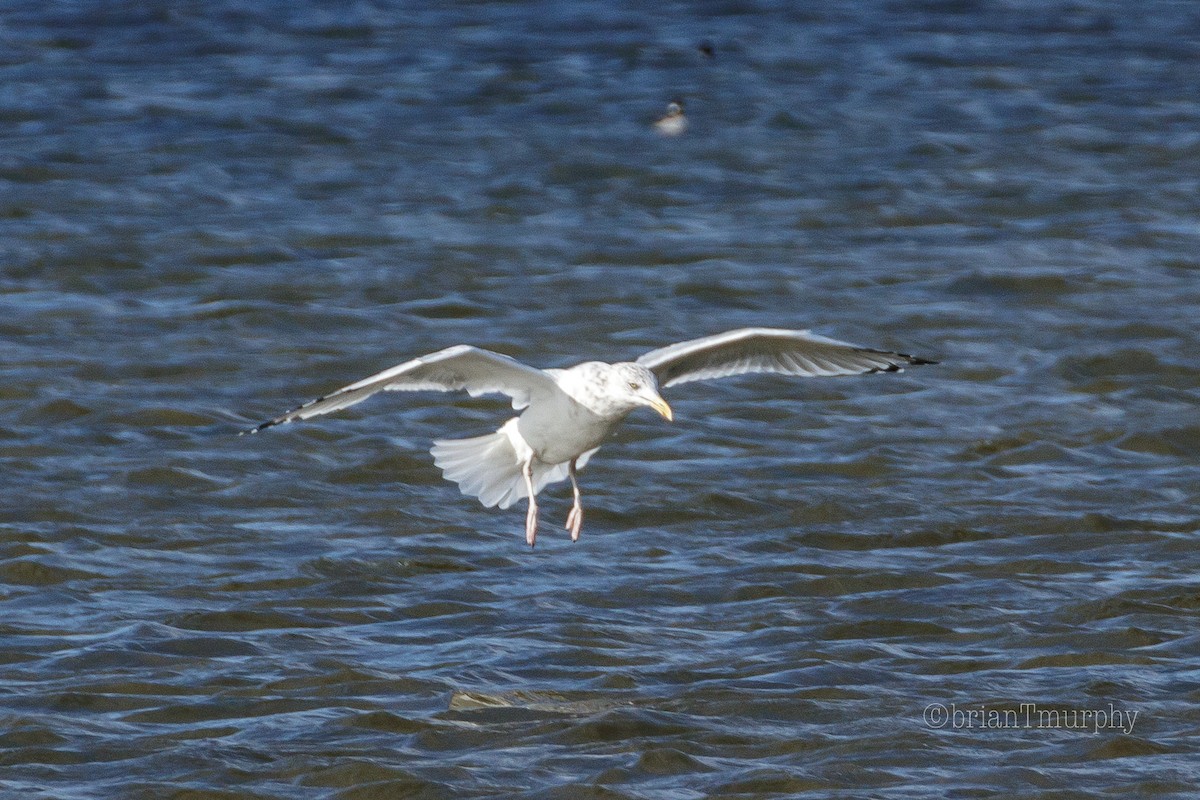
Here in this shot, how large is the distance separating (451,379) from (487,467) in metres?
0.51

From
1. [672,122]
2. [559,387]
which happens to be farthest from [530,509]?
[672,122]

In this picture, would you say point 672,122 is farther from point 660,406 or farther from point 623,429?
point 660,406

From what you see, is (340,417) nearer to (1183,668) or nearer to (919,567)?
(919,567)

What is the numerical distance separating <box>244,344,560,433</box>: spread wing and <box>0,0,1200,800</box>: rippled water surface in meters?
0.91

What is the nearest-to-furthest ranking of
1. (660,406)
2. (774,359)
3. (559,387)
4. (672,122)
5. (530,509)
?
(660,406)
(559,387)
(530,509)
(774,359)
(672,122)

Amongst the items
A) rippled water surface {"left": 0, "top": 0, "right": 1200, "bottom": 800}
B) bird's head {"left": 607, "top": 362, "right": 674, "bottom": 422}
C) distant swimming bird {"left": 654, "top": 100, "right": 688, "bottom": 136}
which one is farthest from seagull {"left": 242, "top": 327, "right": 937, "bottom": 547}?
distant swimming bird {"left": 654, "top": 100, "right": 688, "bottom": 136}

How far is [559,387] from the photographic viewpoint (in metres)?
7.74

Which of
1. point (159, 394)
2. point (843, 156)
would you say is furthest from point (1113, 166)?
point (159, 394)

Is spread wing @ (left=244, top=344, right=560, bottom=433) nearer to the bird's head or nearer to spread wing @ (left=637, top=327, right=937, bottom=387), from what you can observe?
the bird's head

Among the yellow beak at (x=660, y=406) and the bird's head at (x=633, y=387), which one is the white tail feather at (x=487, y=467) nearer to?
the bird's head at (x=633, y=387)

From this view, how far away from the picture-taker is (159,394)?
35.5 feet

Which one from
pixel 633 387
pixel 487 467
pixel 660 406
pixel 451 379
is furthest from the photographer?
pixel 487 467

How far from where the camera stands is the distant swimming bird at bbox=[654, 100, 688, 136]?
16.1 m

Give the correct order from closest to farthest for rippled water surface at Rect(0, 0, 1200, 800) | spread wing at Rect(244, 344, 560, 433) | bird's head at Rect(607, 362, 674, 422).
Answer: rippled water surface at Rect(0, 0, 1200, 800)
spread wing at Rect(244, 344, 560, 433)
bird's head at Rect(607, 362, 674, 422)
